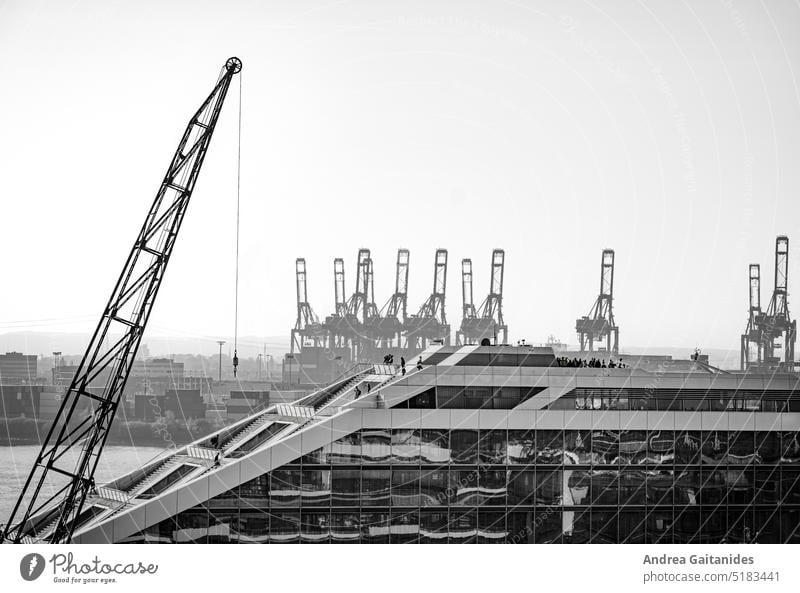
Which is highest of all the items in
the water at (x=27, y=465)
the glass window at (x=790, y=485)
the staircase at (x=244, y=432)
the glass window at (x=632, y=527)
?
the staircase at (x=244, y=432)

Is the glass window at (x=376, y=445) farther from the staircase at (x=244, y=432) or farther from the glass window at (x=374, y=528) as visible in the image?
the staircase at (x=244, y=432)

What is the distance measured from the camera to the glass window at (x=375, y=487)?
14.4 metres

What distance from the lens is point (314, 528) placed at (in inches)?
559

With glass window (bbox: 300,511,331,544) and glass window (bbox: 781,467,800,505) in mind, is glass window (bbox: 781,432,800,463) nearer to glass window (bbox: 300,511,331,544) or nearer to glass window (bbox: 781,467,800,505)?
glass window (bbox: 781,467,800,505)

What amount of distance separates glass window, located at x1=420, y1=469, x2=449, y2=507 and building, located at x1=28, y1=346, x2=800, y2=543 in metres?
0.02

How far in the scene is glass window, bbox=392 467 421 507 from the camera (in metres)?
14.4

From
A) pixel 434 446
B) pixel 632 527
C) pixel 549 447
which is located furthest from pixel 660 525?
pixel 434 446

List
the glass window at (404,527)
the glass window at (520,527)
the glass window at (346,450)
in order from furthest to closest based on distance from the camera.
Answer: the glass window at (520,527) → the glass window at (404,527) → the glass window at (346,450)

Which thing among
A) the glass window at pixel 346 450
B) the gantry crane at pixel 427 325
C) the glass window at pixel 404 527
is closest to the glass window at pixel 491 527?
the glass window at pixel 404 527

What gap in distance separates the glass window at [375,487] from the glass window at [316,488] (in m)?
0.54

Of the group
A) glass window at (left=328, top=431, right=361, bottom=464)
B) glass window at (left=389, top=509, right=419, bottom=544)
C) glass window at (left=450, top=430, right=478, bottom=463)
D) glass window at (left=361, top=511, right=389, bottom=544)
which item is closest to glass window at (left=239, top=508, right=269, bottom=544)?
glass window at (left=328, top=431, right=361, bottom=464)

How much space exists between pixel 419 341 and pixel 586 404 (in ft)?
177
